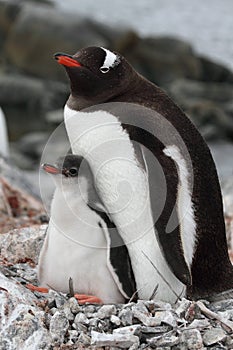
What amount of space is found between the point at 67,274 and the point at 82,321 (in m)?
0.43

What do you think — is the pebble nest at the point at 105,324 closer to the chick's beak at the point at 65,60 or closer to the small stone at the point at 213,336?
the small stone at the point at 213,336

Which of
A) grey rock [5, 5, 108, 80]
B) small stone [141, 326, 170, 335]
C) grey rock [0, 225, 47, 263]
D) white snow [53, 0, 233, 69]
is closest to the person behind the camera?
small stone [141, 326, 170, 335]

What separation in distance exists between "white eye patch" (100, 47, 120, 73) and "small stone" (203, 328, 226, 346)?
1.43 m

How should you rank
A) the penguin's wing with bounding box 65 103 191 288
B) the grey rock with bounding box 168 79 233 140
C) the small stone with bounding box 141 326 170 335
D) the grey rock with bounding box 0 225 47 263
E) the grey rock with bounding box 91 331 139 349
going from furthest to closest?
the grey rock with bounding box 168 79 233 140 < the grey rock with bounding box 0 225 47 263 < the penguin's wing with bounding box 65 103 191 288 < the small stone with bounding box 141 326 170 335 < the grey rock with bounding box 91 331 139 349

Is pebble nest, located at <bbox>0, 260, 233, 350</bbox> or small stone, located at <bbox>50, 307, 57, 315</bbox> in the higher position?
pebble nest, located at <bbox>0, 260, 233, 350</bbox>

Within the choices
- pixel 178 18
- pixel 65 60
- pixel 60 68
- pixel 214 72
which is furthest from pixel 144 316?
pixel 178 18

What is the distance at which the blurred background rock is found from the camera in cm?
2006

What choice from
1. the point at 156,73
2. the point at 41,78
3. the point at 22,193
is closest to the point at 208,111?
the point at 156,73

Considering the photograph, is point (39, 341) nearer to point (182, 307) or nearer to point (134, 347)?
point (134, 347)

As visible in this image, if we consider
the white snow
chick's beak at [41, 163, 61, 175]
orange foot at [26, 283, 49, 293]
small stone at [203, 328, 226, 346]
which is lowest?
the white snow

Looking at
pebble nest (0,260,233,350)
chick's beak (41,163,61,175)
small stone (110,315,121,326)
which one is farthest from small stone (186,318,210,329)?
chick's beak (41,163,61,175)

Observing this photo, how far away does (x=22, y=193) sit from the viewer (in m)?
7.50

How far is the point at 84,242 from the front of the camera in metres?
3.75

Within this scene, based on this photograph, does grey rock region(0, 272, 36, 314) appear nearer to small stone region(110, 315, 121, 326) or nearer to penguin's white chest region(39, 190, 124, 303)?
penguin's white chest region(39, 190, 124, 303)
